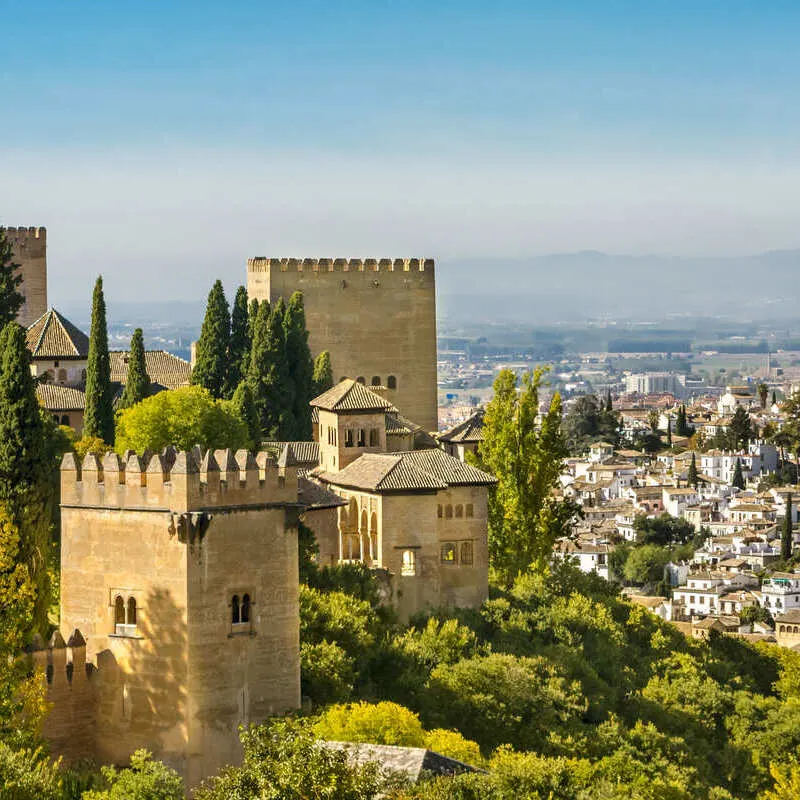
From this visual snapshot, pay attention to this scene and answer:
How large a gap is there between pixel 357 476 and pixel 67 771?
53.1ft

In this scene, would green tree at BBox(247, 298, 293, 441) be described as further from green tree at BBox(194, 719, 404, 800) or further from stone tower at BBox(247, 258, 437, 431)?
green tree at BBox(194, 719, 404, 800)

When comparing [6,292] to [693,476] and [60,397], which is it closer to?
[60,397]

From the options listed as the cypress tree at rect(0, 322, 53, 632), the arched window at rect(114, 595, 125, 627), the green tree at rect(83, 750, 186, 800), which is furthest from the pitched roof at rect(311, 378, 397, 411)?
the green tree at rect(83, 750, 186, 800)

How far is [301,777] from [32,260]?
48293mm

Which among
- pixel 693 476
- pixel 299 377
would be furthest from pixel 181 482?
pixel 693 476

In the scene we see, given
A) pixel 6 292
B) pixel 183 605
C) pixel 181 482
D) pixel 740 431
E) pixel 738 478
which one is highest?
pixel 6 292

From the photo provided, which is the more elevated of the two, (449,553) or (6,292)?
(6,292)

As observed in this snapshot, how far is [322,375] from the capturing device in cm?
5891

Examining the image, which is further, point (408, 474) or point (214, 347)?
point (214, 347)

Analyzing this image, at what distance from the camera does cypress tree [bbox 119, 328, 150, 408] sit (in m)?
47.4

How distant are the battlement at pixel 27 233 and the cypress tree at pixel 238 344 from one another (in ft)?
48.3

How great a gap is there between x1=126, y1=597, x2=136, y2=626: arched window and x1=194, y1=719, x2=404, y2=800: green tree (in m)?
6.10

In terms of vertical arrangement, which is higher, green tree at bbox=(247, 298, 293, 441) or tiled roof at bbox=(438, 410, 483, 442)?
green tree at bbox=(247, 298, 293, 441)

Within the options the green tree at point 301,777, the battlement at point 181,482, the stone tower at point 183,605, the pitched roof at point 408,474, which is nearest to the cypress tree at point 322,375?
the pitched roof at point 408,474
